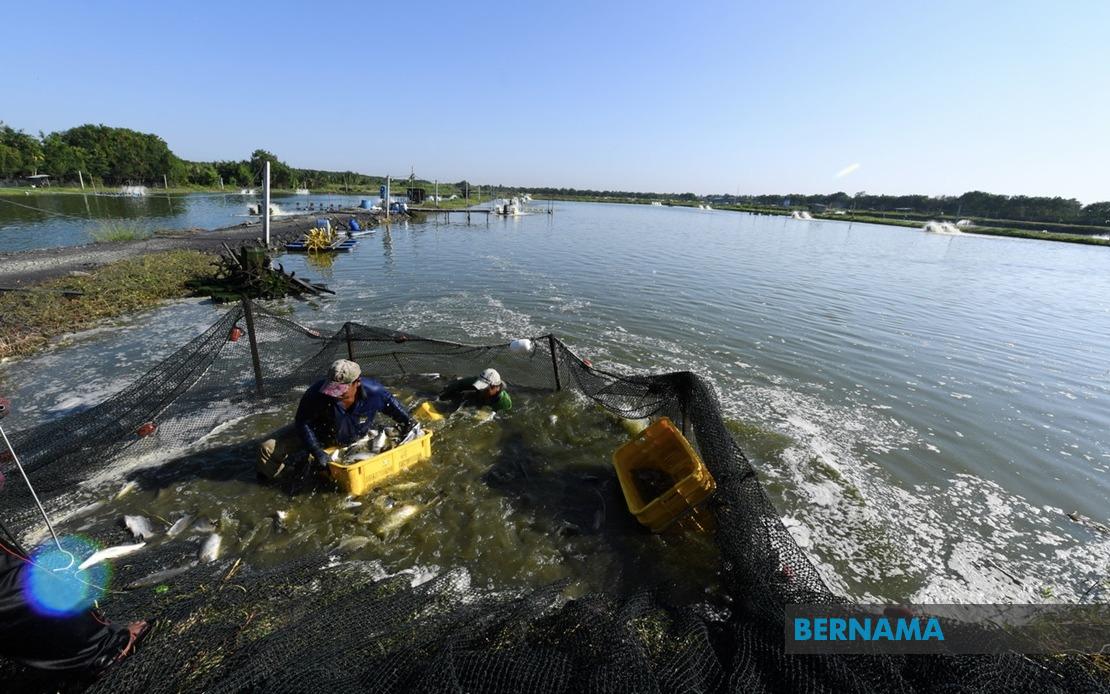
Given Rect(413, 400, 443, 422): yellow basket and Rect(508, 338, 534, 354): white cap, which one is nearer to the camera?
Rect(413, 400, 443, 422): yellow basket

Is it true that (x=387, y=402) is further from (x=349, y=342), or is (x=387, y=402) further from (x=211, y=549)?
(x=349, y=342)

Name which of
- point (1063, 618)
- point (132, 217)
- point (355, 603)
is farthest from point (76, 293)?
point (132, 217)

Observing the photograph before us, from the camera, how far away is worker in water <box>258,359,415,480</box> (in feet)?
18.5

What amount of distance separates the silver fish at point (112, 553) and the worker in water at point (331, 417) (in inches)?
57.5

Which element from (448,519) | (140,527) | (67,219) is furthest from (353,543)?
(67,219)

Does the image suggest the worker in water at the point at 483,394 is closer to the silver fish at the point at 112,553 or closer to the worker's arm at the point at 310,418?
the worker's arm at the point at 310,418

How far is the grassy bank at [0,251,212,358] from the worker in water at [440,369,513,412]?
10.1m

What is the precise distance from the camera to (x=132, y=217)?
131ft

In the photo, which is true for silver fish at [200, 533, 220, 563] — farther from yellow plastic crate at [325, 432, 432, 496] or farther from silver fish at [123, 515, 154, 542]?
yellow plastic crate at [325, 432, 432, 496]

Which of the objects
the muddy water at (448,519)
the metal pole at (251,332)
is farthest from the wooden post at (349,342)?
the muddy water at (448,519)

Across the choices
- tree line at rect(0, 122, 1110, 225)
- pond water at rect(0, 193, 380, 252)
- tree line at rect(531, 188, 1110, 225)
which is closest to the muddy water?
pond water at rect(0, 193, 380, 252)

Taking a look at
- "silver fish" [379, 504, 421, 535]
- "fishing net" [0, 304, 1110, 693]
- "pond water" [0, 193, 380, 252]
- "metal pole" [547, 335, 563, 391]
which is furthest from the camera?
"pond water" [0, 193, 380, 252]

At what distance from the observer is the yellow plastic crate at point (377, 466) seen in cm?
567

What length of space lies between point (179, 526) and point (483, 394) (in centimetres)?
475
